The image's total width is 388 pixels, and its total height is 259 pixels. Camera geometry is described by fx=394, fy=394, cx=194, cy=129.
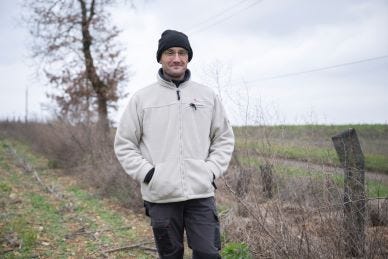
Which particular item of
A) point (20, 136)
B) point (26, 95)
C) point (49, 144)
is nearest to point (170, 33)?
point (49, 144)

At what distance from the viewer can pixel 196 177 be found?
3.09m

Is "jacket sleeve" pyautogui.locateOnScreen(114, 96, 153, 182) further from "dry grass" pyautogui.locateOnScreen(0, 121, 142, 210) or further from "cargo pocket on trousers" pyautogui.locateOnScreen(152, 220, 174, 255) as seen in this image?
"dry grass" pyautogui.locateOnScreen(0, 121, 142, 210)

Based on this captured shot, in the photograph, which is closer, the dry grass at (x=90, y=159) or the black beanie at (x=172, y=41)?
the black beanie at (x=172, y=41)

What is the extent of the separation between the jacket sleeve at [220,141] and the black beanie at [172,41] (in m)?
0.53

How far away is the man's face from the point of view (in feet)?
10.6

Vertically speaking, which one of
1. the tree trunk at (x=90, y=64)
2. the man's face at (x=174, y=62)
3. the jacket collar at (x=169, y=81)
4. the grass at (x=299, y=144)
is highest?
the tree trunk at (x=90, y=64)

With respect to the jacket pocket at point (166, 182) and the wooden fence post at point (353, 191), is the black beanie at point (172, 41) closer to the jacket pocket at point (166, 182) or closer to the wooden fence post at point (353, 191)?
the jacket pocket at point (166, 182)

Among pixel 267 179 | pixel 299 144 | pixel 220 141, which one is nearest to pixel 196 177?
pixel 220 141

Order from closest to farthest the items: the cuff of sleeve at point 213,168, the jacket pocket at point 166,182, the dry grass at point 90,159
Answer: the jacket pocket at point 166,182, the cuff of sleeve at point 213,168, the dry grass at point 90,159

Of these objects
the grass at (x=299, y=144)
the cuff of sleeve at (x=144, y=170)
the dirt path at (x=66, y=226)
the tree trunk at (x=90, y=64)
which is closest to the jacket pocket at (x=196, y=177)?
the cuff of sleeve at (x=144, y=170)

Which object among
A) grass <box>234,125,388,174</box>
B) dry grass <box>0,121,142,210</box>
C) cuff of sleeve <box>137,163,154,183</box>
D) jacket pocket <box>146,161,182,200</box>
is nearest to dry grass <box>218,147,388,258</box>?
grass <box>234,125,388,174</box>

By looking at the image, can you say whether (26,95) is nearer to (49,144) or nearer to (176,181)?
(49,144)

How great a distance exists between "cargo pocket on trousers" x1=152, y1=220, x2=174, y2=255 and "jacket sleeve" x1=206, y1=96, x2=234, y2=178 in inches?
23.7

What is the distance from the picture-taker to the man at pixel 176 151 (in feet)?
10.1
